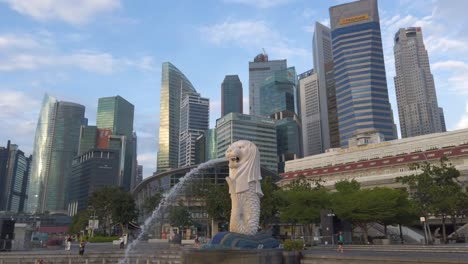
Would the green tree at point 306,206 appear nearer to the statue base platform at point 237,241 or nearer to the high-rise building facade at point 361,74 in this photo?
the statue base platform at point 237,241

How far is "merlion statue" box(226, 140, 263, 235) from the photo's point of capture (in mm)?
26703

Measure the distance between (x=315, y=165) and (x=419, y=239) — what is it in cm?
6869

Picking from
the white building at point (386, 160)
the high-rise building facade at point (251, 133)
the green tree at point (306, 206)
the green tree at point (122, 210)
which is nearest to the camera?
the green tree at point (306, 206)

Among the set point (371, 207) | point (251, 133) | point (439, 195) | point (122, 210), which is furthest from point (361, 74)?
point (371, 207)

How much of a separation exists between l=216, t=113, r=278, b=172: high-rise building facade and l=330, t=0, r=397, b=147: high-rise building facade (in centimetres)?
3370

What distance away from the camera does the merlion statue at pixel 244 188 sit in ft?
87.6

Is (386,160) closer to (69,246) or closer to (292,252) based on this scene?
(69,246)

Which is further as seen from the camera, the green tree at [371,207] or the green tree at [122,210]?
the green tree at [122,210]

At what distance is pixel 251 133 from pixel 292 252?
532 ft

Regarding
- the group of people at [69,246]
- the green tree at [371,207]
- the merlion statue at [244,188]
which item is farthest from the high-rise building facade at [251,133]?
the merlion statue at [244,188]

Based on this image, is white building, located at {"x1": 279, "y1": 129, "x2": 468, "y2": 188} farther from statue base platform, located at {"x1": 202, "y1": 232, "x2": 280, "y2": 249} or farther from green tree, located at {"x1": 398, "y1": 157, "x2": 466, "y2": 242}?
statue base platform, located at {"x1": 202, "y1": 232, "x2": 280, "y2": 249}

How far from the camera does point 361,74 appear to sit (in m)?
176

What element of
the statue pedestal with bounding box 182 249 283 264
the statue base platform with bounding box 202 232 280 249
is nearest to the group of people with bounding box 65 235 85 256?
the statue base platform with bounding box 202 232 280 249

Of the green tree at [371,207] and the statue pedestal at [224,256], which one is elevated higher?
the green tree at [371,207]
